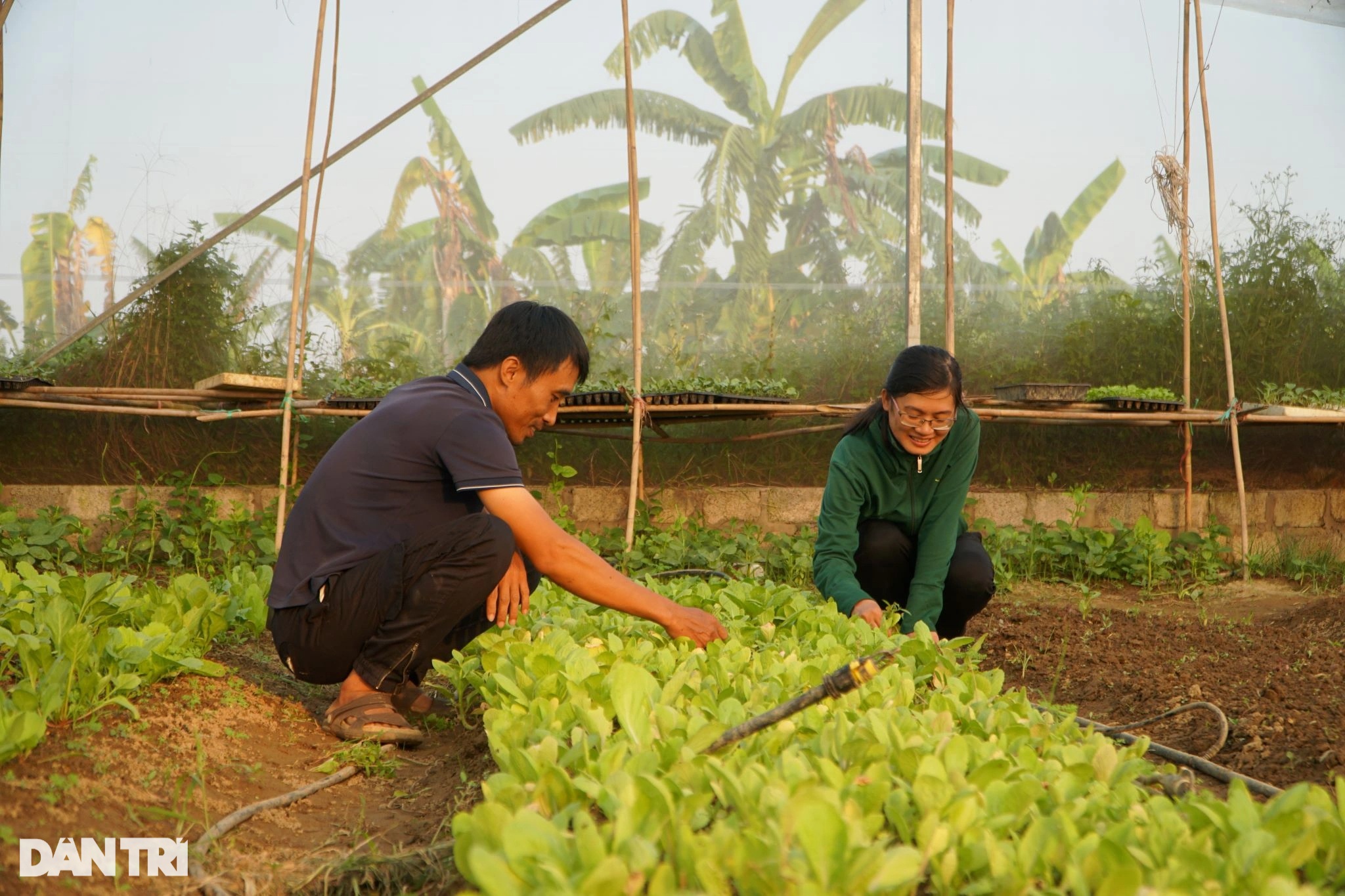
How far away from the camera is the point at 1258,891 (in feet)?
3.72

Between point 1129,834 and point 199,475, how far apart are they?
5.17m

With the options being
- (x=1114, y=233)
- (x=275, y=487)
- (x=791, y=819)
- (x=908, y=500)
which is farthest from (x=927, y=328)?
(x=791, y=819)

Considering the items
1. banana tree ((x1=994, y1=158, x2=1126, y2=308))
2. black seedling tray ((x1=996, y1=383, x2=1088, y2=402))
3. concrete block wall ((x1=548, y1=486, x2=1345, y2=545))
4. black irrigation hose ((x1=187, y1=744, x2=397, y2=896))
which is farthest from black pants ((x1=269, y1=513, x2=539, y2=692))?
banana tree ((x1=994, y1=158, x2=1126, y2=308))

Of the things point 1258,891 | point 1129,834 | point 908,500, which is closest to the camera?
point 1258,891

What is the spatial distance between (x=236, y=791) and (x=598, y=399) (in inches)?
118

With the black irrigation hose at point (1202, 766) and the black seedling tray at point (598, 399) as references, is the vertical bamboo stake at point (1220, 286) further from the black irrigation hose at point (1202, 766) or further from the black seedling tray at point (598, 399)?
the black irrigation hose at point (1202, 766)

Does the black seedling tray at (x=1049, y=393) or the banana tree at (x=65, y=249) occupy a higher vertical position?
the banana tree at (x=65, y=249)

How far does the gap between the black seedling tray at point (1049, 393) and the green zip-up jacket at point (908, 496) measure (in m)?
2.05

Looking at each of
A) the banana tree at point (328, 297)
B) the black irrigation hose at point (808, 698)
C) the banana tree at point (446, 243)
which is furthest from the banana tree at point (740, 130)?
the black irrigation hose at point (808, 698)

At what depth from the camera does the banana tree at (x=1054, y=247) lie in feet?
19.0

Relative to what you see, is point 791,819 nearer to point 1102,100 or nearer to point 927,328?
point 927,328

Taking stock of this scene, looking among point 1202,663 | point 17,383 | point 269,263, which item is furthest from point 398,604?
point 269,263

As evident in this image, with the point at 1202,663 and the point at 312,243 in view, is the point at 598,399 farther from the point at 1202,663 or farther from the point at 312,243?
the point at 1202,663

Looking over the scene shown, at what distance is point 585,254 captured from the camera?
18.7 feet
